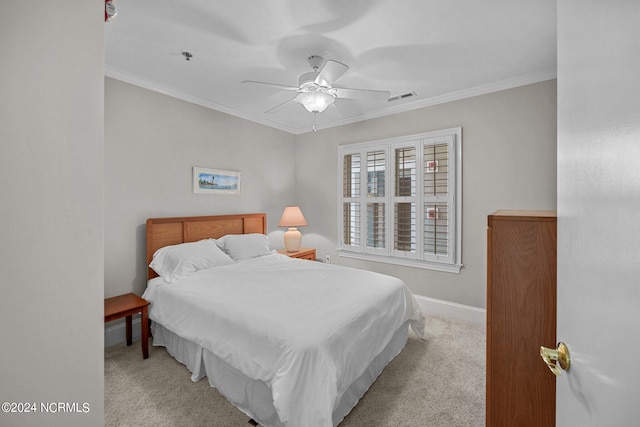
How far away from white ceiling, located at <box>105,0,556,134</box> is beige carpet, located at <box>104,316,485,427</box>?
8.96 feet

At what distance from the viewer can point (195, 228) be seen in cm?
329

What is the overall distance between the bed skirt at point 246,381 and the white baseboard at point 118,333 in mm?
568

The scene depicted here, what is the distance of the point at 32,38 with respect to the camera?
2.28ft

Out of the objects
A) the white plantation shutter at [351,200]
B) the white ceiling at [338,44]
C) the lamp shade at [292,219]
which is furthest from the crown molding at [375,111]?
the lamp shade at [292,219]

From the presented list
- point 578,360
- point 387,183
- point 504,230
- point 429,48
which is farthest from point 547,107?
point 578,360

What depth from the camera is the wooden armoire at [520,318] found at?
1096mm

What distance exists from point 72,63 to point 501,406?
206 centimetres

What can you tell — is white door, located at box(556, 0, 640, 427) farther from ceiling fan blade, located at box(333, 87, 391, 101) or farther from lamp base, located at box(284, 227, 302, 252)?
lamp base, located at box(284, 227, 302, 252)

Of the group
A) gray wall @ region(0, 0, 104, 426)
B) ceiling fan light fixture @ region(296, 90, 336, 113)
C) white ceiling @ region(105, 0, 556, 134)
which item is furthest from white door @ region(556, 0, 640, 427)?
ceiling fan light fixture @ region(296, 90, 336, 113)

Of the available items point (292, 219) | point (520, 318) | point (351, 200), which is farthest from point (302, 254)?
point (520, 318)

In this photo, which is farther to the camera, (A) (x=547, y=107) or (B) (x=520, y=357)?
(A) (x=547, y=107)

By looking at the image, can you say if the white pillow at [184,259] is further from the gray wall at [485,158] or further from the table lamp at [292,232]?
the gray wall at [485,158]

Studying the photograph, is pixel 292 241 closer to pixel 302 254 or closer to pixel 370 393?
pixel 302 254

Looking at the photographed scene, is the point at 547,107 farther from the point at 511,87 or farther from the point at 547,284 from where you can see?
the point at 547,284
